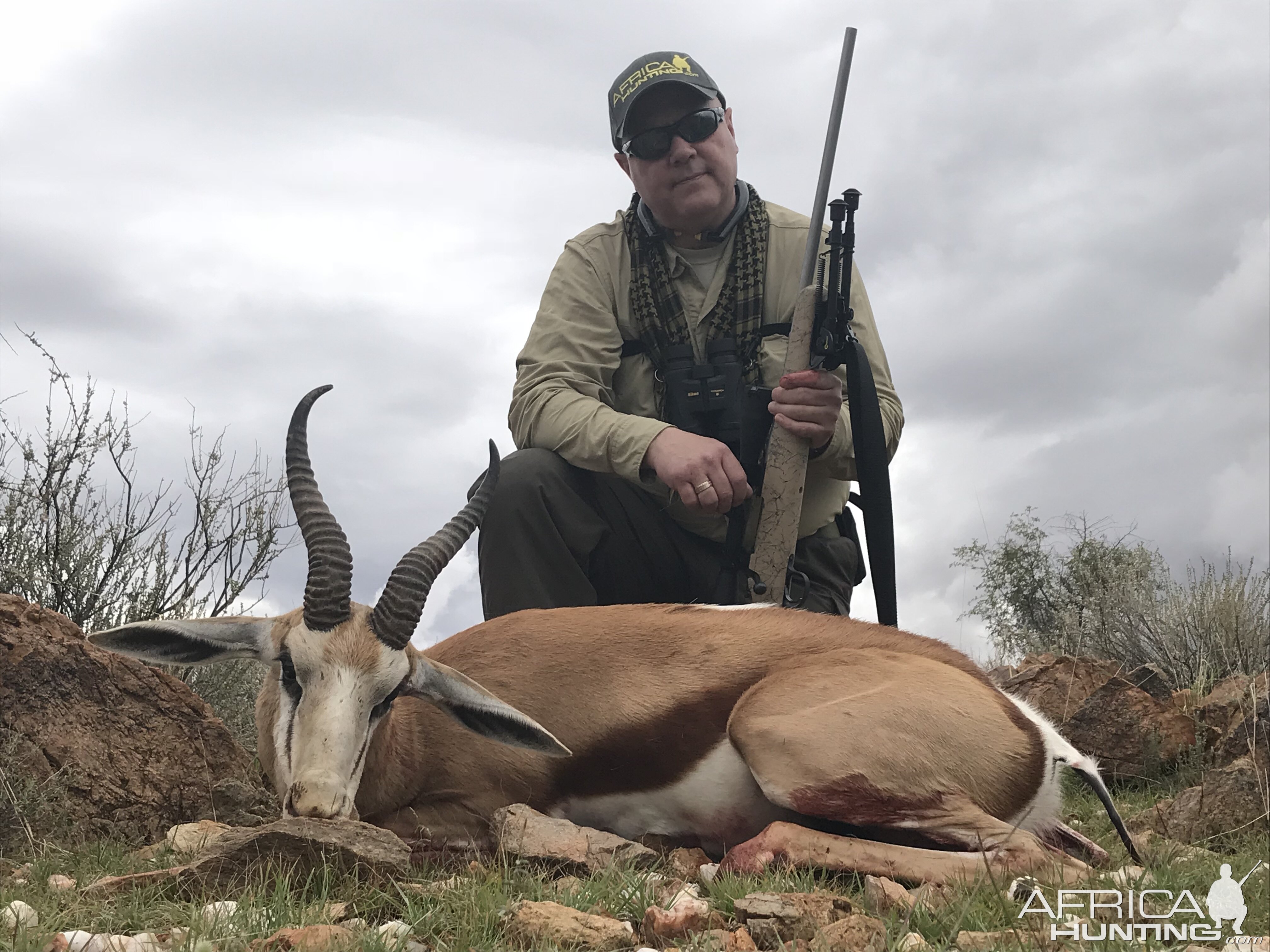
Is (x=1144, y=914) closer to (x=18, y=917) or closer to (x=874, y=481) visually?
(x=18, y=917)

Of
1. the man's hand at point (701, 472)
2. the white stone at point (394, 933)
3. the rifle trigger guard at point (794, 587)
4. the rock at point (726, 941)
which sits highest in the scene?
the man's hand at point (701, 472)

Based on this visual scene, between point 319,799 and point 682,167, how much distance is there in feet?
13.5

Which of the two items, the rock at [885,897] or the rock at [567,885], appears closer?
the rock at [885,897]

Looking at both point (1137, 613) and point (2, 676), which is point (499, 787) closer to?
point (2, 676)

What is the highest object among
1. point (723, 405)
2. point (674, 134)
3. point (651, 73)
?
point (651, 73)

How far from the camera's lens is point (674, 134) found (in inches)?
244

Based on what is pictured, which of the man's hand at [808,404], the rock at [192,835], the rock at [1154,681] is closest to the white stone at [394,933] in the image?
the rock at [192,835]

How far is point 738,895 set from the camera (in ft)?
9.61

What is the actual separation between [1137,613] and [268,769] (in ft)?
26.8

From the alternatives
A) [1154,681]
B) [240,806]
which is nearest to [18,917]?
[240,806]

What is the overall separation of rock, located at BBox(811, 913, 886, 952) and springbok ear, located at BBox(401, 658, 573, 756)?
1.40 meters

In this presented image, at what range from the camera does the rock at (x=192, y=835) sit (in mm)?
3836

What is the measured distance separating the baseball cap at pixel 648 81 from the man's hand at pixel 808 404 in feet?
6.01

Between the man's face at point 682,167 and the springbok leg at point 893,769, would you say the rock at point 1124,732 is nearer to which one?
the springbok leg at point 893,769
